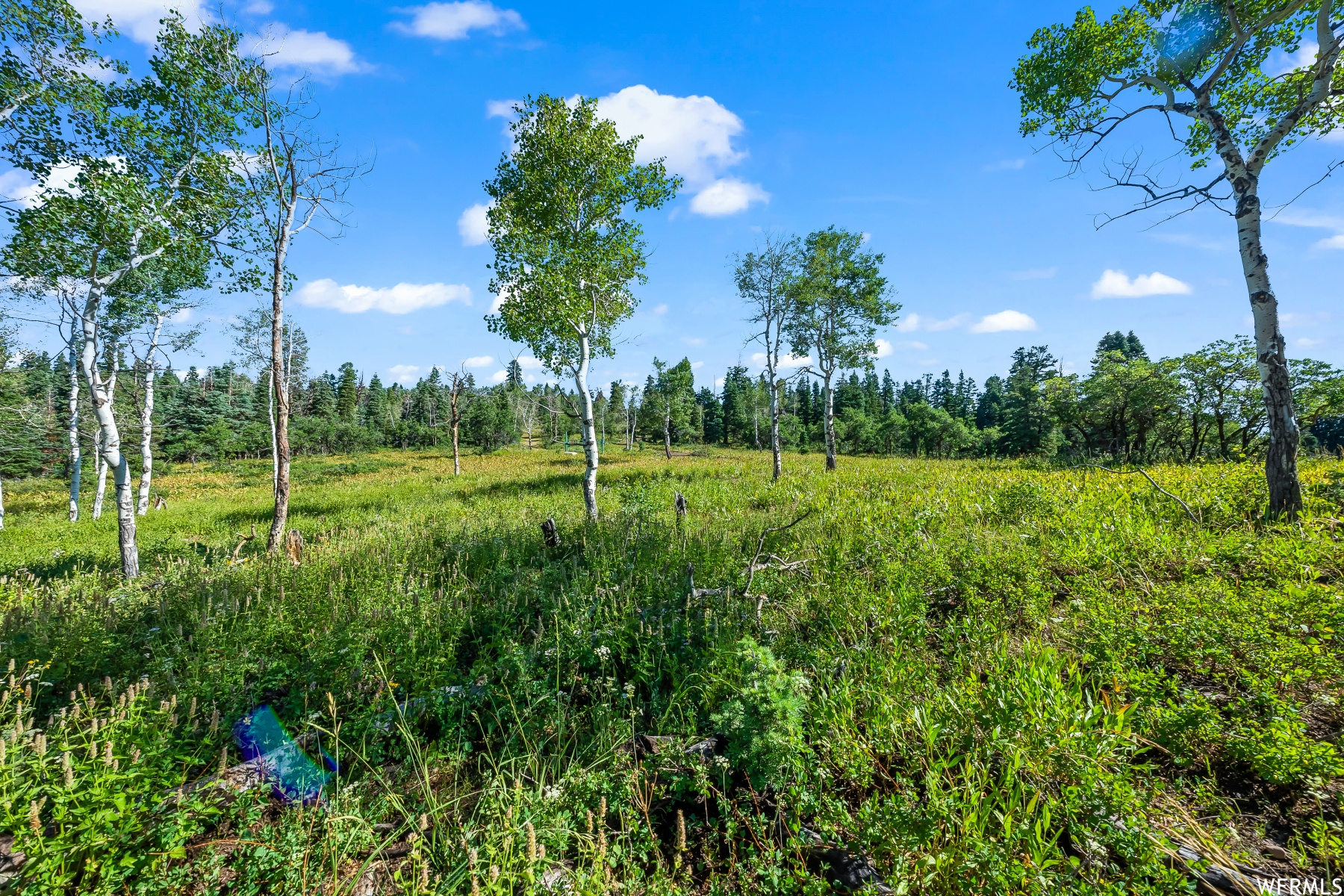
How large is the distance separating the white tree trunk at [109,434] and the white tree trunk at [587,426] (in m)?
8.52

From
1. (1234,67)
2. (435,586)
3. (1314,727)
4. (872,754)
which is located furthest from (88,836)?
(1234,67)

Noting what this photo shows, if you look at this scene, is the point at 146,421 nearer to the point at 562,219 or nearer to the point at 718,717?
the point at 562,219

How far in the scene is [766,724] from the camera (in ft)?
9.07

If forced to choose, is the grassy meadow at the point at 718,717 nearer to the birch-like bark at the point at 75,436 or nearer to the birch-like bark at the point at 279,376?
the birch-like bark at the point at 279,376

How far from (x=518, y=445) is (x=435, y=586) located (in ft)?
213

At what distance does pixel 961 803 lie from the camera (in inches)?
91.2

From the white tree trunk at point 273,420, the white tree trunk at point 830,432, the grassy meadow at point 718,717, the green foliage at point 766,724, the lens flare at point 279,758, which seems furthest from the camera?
the white tree trunk at point 830,432

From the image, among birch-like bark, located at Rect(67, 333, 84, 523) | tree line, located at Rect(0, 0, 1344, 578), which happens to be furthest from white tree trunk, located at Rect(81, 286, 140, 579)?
birch-like bark, located at Rect(67, 333, 84, 523)
